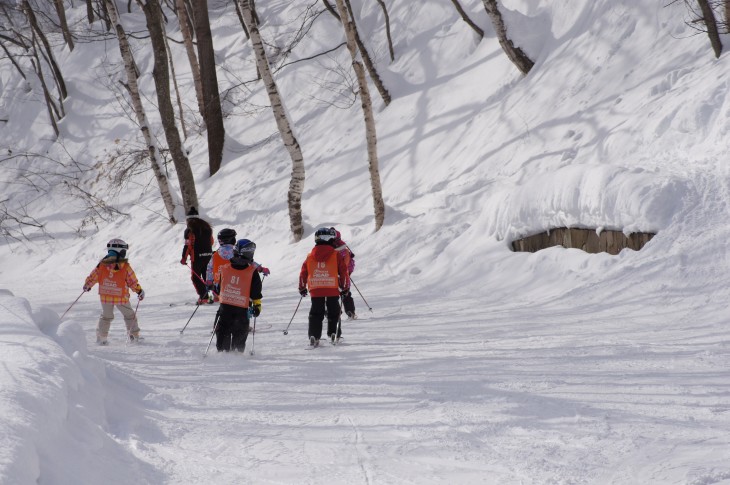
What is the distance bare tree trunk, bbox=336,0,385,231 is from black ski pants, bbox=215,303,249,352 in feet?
21.6

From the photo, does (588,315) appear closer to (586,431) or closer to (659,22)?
(586,431)

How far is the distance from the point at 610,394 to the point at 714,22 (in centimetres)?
859

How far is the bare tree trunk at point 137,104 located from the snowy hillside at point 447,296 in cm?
107

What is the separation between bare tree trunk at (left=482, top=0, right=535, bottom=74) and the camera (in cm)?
1548

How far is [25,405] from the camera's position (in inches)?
149

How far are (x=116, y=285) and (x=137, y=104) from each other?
933 centimetres

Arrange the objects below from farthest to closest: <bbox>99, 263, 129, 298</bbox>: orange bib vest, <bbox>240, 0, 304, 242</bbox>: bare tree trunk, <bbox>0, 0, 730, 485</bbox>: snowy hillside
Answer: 1. <bbox>240, 0, 304, 242</bbox>: bare tree trunk
2. <bbox>99, 263, 129, 298</bbox>: orange bib vest
3. <bbox>0, 0, 730, 485</bbox>: snowy hillside

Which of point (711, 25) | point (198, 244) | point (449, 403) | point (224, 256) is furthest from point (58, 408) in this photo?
point (711, 25)

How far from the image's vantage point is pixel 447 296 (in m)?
10.5

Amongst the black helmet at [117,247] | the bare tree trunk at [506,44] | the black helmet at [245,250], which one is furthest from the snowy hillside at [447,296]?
the black helmet at [117,247]

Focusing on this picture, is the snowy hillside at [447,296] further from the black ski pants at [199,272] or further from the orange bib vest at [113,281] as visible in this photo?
the orange bib vest at [113,281]

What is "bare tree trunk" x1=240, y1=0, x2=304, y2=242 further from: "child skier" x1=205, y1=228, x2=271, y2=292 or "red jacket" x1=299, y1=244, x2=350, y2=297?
"red jacket" x1=299, y1=244, x2=350, y2=297

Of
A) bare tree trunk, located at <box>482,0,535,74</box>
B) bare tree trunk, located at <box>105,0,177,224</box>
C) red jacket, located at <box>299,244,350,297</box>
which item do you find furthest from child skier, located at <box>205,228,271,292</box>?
bare tree trunk, located at <box>482,0,535,74</box>

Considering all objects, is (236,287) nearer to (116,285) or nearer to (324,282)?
(324,282)
